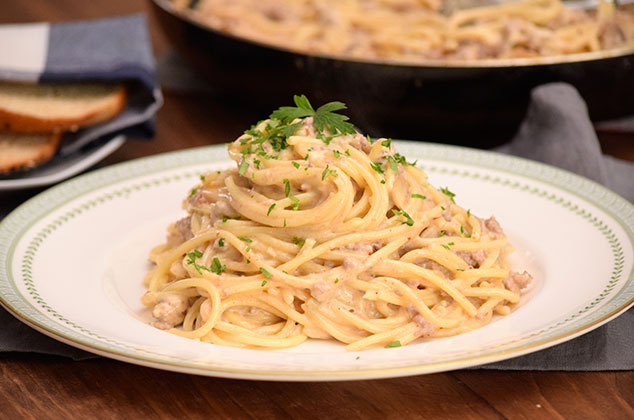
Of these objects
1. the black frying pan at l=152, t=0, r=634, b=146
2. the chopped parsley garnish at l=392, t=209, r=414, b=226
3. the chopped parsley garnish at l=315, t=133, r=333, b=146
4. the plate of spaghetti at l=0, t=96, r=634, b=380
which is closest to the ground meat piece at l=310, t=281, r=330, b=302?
the plate of spaghetti at l=0, t=96, r=634, b=380

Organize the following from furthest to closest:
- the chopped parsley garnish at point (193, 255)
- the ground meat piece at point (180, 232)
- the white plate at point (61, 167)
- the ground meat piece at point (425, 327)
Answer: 1. the white plate at point (61, 167)
2. the ground meat piece at point (180, 232)
3. the chopped parsley garnish at point (193, 255)
4. the ground meat piece at point (425, 327)

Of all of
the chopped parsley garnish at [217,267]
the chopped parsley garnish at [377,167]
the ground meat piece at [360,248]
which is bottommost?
the chopped parsley garnish at [217,267]

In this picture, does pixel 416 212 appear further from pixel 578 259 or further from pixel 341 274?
pixel 578 259

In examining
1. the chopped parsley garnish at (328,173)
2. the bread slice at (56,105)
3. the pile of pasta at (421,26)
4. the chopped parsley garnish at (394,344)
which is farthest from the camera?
the pile of pasta at (421,26)

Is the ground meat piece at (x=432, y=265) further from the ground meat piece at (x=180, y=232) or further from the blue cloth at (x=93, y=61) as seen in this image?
the blue cloth at (x=93, y=61)

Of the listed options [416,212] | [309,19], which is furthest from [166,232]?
[309,19]

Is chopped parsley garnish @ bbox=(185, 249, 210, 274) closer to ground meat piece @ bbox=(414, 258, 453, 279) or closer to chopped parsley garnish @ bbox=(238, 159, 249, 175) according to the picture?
chopped parsley garnish @ bbox=(238, 159, 249, 175)

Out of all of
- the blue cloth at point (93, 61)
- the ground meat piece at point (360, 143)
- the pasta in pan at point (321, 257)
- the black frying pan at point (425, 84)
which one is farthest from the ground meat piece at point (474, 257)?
the blue cloth at point (93, 61)
